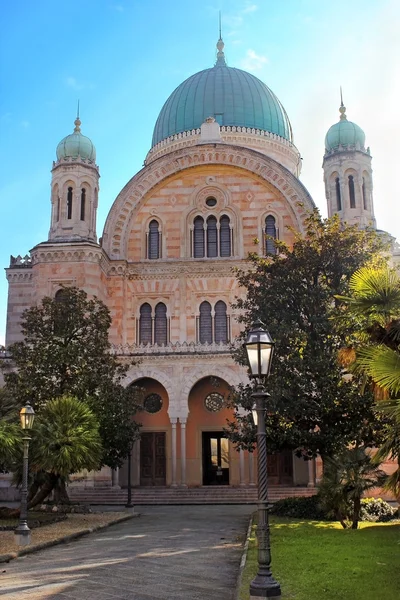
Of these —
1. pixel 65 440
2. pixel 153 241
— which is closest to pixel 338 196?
pixel 153 241

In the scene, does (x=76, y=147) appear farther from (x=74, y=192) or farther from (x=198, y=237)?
(x=198, y=237)

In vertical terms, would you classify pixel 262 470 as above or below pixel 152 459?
below

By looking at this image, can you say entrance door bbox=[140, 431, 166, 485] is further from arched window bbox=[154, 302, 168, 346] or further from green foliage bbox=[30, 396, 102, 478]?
green foliage bbox=[30, 396, 102, 478]

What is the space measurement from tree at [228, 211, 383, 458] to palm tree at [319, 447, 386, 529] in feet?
7.84

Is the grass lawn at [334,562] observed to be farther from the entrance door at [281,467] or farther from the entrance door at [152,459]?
the entrance door at [152,459]

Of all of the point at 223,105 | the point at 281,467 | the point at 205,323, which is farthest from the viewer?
the point at 223,105

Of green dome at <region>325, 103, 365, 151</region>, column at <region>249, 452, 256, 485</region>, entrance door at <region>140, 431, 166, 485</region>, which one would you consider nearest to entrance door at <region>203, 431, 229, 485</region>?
entrance door at <region>140, 431, 166, 485</region>

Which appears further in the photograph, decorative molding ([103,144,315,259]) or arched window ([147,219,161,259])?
arched window ([147,219,161,259])

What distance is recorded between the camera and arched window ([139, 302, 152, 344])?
36000 millimetres

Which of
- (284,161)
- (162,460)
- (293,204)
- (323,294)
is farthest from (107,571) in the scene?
(284,161)

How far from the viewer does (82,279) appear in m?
34.5

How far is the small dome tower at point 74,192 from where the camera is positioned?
36.6 metres

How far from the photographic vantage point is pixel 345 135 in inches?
1544

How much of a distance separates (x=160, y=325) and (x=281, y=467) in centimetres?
988
